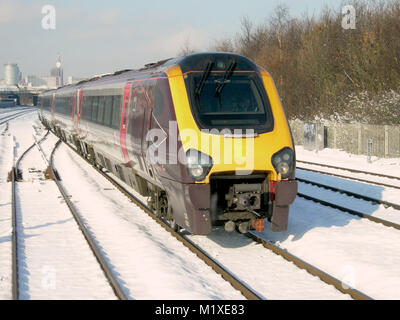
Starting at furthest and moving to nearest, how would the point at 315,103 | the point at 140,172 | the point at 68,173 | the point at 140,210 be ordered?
the point at 315,103, the point at 68,173, the point at 140,210, the point at 140,172

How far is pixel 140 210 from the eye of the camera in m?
11.8

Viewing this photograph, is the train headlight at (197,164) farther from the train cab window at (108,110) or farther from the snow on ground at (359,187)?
the snow on ground at (359,187)

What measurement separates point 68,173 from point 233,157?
11355 mm

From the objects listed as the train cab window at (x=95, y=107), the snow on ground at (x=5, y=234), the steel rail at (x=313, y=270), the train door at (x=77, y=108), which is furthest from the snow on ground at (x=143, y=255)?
the train door at (x=77, y=108)

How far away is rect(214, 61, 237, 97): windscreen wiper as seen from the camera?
8.43 m

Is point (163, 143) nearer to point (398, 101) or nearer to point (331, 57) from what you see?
point (398, 101)

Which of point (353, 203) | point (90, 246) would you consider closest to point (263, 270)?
point (90, 246)

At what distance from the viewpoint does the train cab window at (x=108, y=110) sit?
43.4 ft

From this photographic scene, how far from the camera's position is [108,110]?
44.4 ft

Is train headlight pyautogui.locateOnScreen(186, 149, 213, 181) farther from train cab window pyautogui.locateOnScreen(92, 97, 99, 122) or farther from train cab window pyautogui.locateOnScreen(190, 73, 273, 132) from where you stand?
train cab window pyautogui.locateOnScreen(92, 97, 99, 122)

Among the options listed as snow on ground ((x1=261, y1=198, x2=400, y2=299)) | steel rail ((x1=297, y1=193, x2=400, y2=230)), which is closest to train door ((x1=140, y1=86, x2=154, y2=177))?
snow on ground ((x1=261, y1=198, x2=400, y2=299))

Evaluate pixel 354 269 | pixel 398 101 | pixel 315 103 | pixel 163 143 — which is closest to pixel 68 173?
A: pixel 163 143
